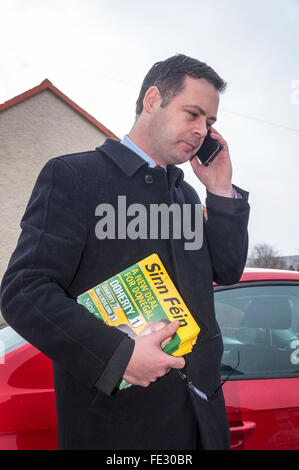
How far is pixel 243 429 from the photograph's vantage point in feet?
6.30

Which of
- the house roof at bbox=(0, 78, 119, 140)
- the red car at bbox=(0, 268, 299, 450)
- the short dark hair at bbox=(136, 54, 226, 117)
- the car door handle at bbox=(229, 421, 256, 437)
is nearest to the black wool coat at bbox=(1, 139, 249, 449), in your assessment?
the short dark hair at bbox=(136, 54, 226, 117)

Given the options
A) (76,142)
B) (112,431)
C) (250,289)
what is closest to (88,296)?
(112,431)

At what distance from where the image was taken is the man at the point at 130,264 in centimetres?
104

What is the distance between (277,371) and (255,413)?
32 cm

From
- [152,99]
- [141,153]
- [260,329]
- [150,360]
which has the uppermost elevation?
[152,99]

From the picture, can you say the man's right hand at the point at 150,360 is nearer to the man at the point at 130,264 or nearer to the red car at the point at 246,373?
the man at the point at 130,264

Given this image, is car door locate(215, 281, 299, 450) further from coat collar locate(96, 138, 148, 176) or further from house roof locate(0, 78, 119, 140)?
house roof locate(0, 78, 119, 140)

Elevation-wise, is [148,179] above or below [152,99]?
below

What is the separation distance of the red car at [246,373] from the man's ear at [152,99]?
3.46 feet

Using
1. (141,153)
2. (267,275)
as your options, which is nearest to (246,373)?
(267,275)

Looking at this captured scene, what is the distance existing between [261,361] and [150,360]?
140 cm

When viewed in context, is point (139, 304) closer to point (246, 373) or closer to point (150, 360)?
point (150, 360)

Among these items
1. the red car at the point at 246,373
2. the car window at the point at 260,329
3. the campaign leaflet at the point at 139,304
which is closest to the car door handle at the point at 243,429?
the red car at the point at 246,373

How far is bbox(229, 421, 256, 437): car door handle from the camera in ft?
6.28
